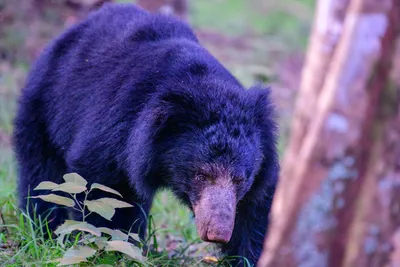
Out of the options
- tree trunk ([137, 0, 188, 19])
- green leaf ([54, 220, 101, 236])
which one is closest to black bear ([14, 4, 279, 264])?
green leaf ([54, 220, 101, 236])

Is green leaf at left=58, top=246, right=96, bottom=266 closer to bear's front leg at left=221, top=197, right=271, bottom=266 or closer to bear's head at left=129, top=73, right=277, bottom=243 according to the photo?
bear's head at left=129, top=73, right=277, bottom=243

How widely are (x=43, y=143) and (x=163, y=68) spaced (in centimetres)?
136

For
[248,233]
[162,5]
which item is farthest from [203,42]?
[248,233]

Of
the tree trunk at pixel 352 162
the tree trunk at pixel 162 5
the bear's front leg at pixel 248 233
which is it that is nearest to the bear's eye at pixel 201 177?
the bear's front leg at pixel 248 233

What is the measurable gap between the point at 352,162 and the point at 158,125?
174 centimetres

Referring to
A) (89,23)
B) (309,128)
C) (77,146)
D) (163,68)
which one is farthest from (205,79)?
(309,128)

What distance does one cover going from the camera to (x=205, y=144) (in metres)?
3.91

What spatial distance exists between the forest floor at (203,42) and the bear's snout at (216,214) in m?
0.36

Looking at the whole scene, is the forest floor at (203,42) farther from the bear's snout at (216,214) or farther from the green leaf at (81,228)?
the bear's snout at (216,214)

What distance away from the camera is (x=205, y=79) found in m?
4.09

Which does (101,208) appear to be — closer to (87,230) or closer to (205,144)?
(87,230)

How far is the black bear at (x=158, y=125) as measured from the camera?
12.8ft

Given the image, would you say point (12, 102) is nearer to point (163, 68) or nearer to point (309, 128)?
point (163, 68)

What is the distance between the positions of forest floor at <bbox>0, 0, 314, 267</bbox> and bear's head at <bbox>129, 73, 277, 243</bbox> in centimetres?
44
